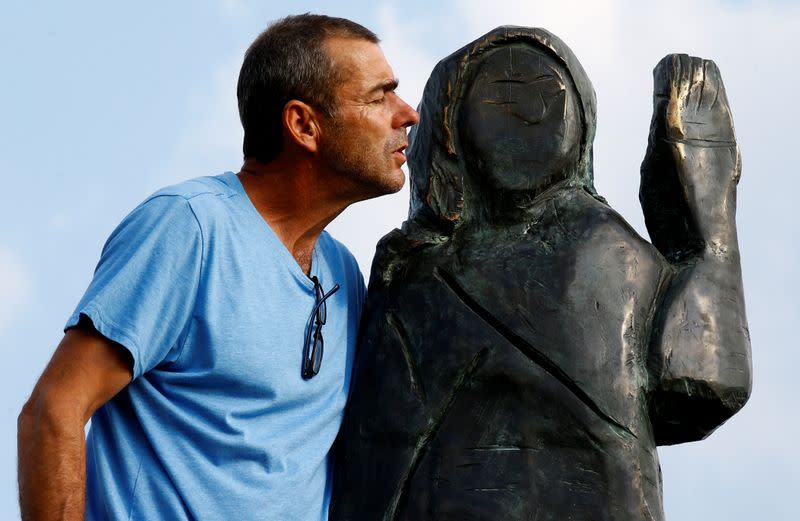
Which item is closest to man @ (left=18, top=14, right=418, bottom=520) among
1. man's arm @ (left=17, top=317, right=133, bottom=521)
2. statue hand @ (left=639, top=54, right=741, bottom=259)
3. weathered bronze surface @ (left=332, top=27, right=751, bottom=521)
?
man's arm @ (left=17, top=317, right=133, bottom=521)

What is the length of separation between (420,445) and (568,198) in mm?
630

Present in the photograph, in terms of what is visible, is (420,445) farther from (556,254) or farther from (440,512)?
(556,254)

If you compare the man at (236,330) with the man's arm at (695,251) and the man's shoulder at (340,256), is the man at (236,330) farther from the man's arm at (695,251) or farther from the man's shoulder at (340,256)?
the man's arm at (695,251)

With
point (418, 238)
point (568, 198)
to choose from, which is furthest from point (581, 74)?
point (418, 238)

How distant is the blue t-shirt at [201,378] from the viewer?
2.96 m

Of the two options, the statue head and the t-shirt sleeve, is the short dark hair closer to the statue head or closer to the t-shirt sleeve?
the statue head

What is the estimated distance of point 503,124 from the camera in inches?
126

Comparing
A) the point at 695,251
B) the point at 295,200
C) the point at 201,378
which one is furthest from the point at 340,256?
the point at 695,251

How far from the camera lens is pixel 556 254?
10.2 ft

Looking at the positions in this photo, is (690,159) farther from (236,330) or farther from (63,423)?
(63,423)

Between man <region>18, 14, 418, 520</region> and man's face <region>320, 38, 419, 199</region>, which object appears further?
man's face <region>320, 38, 419, 199</region>

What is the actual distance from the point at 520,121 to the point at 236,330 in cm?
77

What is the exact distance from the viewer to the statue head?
10.4 ft

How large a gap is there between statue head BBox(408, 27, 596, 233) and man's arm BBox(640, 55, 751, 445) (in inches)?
6.8
